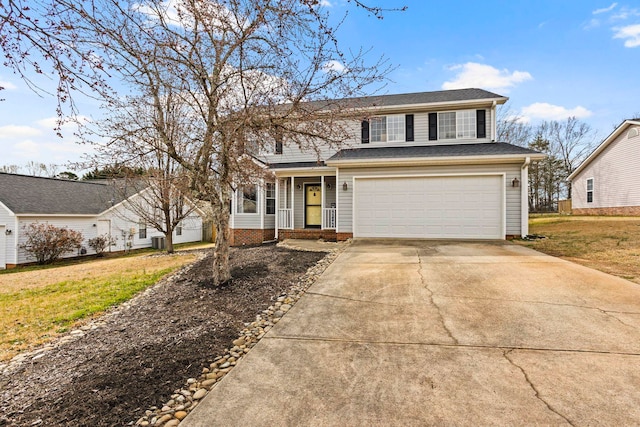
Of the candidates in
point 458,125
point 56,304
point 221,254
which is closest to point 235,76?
point 221,254

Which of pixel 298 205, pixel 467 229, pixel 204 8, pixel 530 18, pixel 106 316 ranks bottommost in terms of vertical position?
pixel 106 316

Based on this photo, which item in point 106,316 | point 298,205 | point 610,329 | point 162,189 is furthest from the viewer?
point 298,205

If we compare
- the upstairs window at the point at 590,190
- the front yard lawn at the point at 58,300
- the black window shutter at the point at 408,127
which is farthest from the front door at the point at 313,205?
the upstairs window at the point at 590,190

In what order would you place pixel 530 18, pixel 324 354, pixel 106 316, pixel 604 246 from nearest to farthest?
pixel 324 354, pixel 106 316, pixel 604 246, pixel 530 18

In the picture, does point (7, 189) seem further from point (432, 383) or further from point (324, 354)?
point (432, 383)

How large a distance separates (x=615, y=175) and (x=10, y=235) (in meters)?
33.6

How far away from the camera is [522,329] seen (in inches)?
149

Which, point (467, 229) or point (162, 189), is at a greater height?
point (162, 189)

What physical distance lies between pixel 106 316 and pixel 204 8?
5275 millimetres

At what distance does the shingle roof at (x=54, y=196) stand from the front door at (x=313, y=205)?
8620 mm

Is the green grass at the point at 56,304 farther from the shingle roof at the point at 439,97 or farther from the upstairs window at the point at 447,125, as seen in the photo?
the upstairs window at the point at 447,125

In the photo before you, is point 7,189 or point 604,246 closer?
point 604,246

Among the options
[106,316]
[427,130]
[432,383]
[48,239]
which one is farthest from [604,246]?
[48,239]

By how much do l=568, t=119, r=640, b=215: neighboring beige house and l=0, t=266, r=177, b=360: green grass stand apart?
77.2ft
